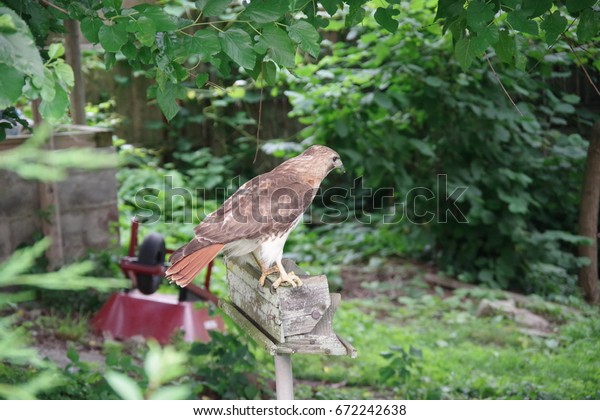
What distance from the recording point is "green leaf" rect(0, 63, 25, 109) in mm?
1361

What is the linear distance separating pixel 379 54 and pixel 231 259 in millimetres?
3510

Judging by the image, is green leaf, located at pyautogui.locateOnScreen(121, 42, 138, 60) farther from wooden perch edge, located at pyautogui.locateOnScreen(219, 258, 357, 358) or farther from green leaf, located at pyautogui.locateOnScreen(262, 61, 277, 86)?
wooden perch edge, located at pyautogui.locateOnScreen(219, 258, 357, 358)

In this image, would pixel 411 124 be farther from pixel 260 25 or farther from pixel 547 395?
pixel 260 25

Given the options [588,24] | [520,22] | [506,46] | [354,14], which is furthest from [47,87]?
[588,24]

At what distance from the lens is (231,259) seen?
2.54 meters

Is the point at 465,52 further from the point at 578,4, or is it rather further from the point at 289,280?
the point at 289,280

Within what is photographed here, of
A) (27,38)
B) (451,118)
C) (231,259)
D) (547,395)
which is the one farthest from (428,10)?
(27,38)

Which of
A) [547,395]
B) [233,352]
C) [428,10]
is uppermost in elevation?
[428,10]

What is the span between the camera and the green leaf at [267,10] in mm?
1987

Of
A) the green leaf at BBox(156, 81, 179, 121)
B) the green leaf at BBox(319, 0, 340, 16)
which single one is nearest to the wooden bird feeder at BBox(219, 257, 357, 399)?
the green leaf at BBox(156, 81, 179, 121)

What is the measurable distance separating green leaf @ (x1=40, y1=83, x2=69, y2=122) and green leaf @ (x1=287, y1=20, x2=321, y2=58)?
79cm

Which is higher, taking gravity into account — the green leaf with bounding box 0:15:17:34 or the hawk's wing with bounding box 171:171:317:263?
the green leaf with bounding box 0:15:17:34

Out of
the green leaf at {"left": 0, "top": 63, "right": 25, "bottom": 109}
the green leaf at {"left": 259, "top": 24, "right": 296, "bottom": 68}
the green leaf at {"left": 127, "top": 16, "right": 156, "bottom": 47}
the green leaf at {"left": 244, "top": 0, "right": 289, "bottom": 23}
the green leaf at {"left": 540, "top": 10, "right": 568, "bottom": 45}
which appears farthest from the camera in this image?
the green leaf at {"left": 540, "top": 10, "right": 568, "bottom": 45}

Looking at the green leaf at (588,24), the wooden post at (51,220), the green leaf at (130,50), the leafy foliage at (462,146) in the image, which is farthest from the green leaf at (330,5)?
the wooden post at (51,220)
